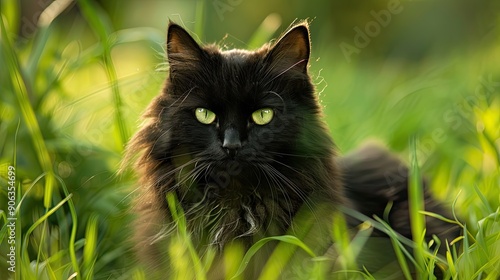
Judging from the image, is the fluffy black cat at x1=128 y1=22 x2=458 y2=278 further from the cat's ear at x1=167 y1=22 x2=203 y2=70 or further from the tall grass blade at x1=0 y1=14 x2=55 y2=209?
the tall grass blade at x1=0 y1=14 x2=55 y2=209

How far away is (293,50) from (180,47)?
0.35 meters

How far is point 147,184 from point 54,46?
100 centimetres

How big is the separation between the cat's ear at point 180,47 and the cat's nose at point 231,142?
0.30m

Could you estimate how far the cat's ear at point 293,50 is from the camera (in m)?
1.93

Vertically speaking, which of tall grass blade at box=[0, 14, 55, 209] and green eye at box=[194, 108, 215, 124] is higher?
tall grass blade at box=[0, 14, 55, 209]

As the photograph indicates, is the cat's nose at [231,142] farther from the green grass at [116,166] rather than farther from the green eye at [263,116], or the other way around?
the green grass at [116,166]

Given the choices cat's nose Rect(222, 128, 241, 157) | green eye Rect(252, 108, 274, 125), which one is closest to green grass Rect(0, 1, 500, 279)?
cat's nose Rect(222, 128, 241, 157)

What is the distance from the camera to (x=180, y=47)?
196cm

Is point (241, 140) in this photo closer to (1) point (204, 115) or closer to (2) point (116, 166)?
(1) point (204, 115)

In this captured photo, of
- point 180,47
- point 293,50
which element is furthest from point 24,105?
point 293,50

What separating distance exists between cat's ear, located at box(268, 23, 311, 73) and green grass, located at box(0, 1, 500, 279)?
291mm

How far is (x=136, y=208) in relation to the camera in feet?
6.73

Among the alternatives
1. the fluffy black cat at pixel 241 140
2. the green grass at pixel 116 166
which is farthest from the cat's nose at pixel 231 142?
the green grass at pixel 116 166

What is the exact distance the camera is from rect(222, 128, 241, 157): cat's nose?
1755 millimetres
